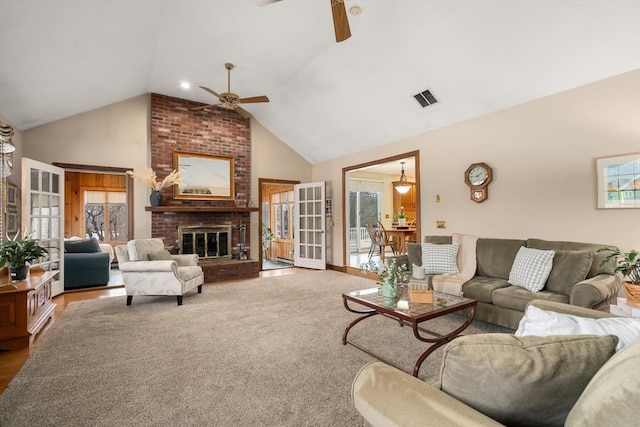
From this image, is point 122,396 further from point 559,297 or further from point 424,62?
point 424,62

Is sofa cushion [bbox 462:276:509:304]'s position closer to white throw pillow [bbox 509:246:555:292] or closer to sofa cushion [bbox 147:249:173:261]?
white throw pillow [bbox 509:246:555:292]

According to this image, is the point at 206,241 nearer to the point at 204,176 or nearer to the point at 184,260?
the point at 204,176

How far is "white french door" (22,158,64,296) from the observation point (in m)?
3.88

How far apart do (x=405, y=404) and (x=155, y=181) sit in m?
5.62

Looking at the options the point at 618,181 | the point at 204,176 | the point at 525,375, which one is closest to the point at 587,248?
the point at 618,181

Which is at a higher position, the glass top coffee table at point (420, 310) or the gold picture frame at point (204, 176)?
the gold picture frame at point (204, 176)

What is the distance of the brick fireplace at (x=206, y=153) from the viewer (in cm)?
567

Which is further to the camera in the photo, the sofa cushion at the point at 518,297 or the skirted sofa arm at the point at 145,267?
the skirted sofa arm at the point at 145,267

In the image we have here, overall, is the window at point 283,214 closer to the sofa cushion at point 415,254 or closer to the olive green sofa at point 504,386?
the sofa cushion at point 415,254

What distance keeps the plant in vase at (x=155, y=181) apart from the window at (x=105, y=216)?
3.77m

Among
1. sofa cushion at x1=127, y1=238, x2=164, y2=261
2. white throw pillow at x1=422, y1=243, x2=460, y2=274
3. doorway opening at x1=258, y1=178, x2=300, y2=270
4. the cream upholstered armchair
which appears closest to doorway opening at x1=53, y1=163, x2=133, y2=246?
doorway opening at x1=258, y1=178, x2=300, y2=270

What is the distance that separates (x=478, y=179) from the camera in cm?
413

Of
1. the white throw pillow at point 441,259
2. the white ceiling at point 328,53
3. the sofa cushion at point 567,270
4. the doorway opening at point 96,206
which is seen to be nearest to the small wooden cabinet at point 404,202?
the white ceiling at point 328,53

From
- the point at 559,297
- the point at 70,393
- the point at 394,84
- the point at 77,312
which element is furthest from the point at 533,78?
the point at 77,312
